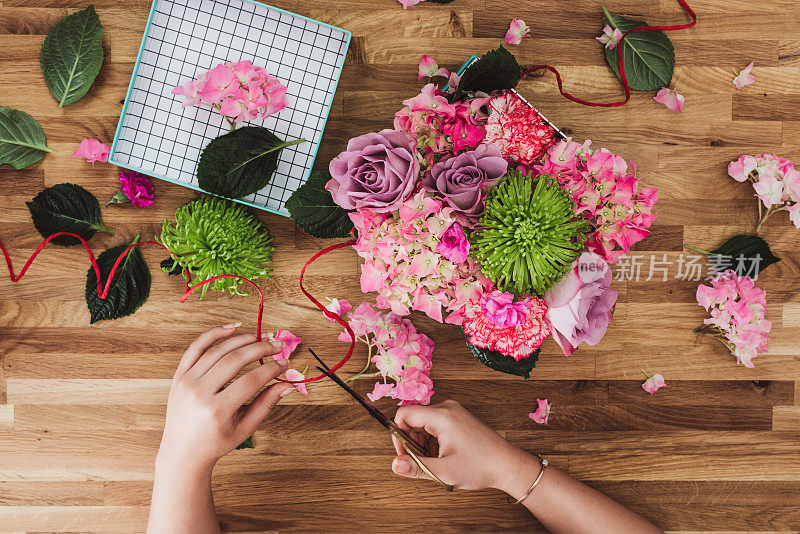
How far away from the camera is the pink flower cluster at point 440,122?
0.79 meters

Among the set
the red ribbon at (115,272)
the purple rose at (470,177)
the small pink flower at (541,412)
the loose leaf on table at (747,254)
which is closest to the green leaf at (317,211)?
the red ribbon at (115,272)

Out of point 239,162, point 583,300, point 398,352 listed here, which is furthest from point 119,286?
point 583,300

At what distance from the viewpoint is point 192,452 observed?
95cm

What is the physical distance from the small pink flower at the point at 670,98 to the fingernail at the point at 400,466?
0.89m

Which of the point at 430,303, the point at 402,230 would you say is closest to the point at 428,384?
the point at 430,303

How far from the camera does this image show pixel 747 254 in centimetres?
109

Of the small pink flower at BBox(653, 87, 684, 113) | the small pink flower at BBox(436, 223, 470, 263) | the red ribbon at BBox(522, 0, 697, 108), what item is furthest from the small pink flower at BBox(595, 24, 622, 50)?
the small pink flower at BBox(436, 223, 470, 263)

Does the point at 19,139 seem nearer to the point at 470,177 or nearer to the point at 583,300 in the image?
the point at 470,177

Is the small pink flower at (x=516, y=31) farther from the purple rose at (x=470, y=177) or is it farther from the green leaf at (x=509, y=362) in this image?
the green leaf at (x=509, y=362)

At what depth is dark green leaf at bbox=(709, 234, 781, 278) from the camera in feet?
3.57

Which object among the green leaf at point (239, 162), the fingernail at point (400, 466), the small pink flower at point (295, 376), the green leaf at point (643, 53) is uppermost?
the green leaf at point (643, 53)

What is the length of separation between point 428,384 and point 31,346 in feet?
2.79

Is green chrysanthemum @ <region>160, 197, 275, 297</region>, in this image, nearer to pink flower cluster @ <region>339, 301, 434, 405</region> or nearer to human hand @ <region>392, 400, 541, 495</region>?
pink flower cluster @ <region>339, 301, 434, 405</region>

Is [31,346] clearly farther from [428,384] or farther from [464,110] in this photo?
[464,110]
